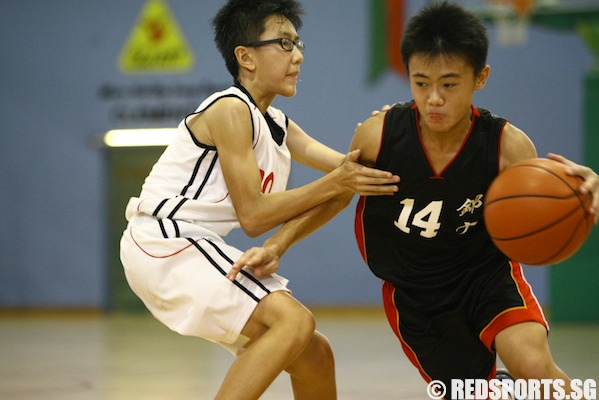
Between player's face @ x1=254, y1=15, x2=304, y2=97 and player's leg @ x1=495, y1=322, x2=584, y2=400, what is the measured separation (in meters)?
1.39

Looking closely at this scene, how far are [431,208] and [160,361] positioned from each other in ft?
13.6

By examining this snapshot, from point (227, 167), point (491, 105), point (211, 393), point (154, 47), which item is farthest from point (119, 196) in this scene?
point (227, 167)

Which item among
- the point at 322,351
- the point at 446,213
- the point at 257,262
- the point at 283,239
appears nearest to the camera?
the point at 257,262

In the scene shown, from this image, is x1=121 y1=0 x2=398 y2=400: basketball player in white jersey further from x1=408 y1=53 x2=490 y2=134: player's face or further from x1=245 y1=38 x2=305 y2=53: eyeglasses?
x1=408 y1=53 x2=490 y2=134: player's face

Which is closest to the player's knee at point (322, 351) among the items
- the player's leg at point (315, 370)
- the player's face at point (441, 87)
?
the player's leg at point (315, 370)

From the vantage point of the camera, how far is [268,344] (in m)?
3.24

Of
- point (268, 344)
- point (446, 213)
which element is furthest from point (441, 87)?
point (268, 344)

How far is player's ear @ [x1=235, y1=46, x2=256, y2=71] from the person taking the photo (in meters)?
3.79

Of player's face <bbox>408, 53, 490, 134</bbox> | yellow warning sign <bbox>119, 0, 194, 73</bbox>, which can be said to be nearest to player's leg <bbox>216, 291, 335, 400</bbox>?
player's face <bbox>408, 53, 490, 134</bbox>

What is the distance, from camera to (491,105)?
11008mm

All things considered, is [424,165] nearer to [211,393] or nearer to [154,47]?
[211,393]

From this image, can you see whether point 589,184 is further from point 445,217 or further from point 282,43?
point 282,43

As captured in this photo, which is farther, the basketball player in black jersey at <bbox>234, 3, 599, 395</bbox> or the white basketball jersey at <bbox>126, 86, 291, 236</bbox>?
the white basketball jersey at <bbox>126, 86, 291, 236</bbox>

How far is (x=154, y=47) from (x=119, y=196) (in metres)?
2.18
